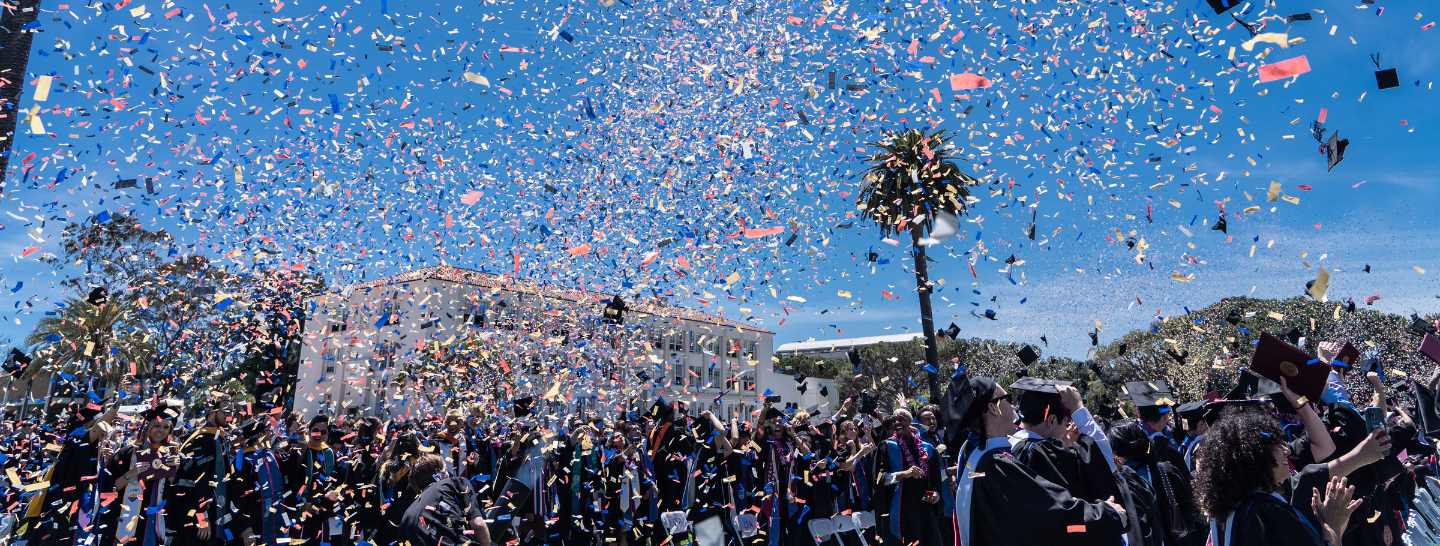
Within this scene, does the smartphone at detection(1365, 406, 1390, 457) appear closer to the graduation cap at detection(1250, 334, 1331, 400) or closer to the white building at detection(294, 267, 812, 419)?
the graduation cap at detection(1250, 334, 1331, 400)

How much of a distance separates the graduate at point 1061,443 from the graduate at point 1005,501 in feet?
0.64

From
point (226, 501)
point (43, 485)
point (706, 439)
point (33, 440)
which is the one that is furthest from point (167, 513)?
point (33, 440)

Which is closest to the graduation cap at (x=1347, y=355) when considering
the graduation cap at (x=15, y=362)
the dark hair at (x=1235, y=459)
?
the dark hair at (x=1235, y=459)

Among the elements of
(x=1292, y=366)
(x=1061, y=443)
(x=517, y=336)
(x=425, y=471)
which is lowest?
(x=425, y=471)

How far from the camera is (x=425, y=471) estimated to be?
17.0ft

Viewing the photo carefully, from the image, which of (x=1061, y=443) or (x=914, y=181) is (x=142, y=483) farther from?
(x=914, y=181)

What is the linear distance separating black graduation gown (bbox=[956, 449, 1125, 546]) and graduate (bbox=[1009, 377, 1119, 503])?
33 cm

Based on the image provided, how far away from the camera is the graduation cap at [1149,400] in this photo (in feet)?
20.8

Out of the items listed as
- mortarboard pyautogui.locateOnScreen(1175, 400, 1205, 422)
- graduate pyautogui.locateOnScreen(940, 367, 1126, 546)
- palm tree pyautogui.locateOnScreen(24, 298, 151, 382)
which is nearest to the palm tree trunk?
mortarboard pyautogui.locateOnScreen(1175, 400, 1205, 422)

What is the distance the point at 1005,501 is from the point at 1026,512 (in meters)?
0.11

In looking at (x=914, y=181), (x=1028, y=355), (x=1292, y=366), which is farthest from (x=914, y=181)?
(x=1292, y=366)

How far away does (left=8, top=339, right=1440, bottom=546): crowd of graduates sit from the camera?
11.2ft

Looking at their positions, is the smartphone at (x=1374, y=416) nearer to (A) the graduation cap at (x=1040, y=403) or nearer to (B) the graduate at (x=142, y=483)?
(A) the graduation cap at (x=1040, y=403)

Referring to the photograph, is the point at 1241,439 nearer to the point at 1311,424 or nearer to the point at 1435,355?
the point at 1311,424
